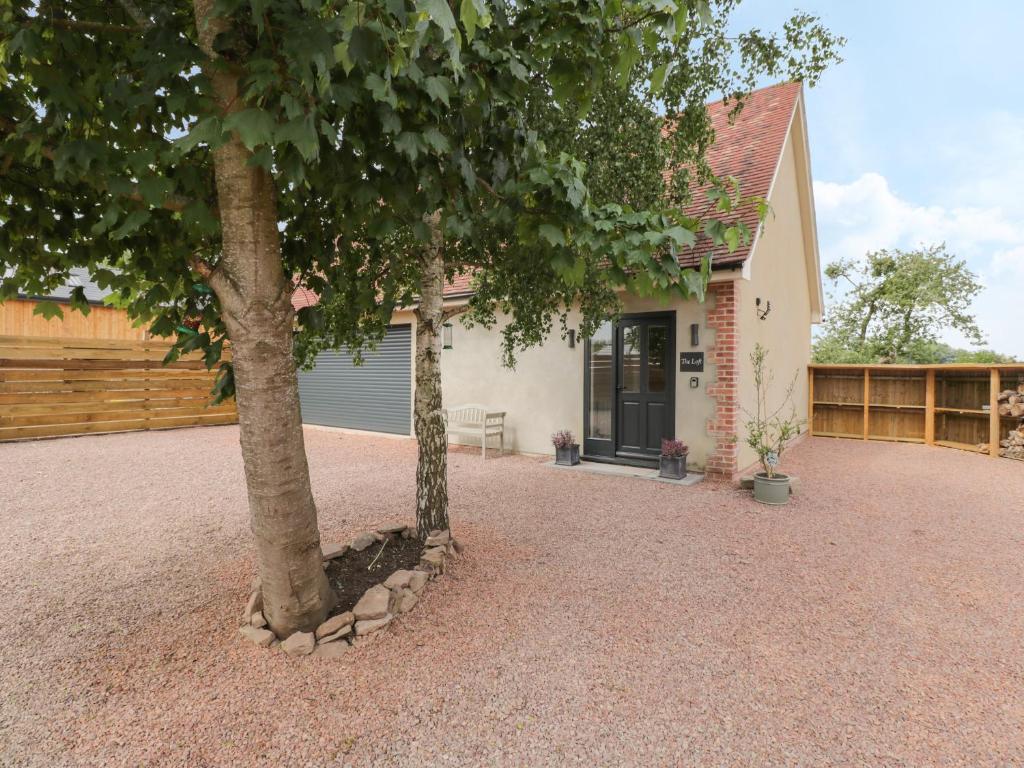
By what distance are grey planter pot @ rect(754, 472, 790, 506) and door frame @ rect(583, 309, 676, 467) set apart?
156 centimetres

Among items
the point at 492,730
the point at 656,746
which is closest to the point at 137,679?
the point at 492,730

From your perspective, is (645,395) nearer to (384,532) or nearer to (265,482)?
(384,532)

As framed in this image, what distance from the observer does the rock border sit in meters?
2.66

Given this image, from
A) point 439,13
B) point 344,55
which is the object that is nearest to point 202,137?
point 344,55

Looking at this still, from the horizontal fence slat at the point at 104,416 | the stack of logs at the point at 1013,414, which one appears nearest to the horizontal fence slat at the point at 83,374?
the horizontal fence slat at the point at 104,416

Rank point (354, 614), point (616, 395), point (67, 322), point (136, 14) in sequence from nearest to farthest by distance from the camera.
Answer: point (136, 14) < point (354, 614) < point (616, 395) < point (67, 322)

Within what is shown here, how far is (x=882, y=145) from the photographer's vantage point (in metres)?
30.8

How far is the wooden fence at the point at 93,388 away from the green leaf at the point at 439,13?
33.9 feet

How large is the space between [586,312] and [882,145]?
118ft

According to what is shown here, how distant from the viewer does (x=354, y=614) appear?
2.87 metres

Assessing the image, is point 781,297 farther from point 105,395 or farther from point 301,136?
point 105,395

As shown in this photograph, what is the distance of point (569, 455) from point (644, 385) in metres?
1.53

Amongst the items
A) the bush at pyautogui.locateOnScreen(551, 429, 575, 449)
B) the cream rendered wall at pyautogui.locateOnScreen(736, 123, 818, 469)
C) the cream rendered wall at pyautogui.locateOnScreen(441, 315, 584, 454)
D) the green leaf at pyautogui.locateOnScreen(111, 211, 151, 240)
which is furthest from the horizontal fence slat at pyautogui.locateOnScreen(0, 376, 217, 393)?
the cream rendered wall at pyautogui.locateOnScreen(736, 123, 818, 469)

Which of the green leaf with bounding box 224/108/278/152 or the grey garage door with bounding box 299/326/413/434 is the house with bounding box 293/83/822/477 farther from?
the green leaf with bounding box 224/108/278/152
